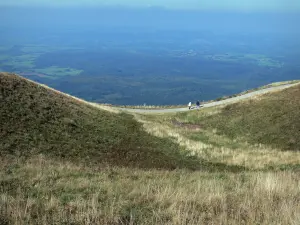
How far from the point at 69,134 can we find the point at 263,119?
69.3ft

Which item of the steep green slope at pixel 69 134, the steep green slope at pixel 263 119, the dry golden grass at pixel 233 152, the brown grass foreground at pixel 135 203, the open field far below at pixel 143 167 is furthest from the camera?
the steep green slope at pixel 263 119

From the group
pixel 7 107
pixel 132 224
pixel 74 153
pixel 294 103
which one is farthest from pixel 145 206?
pixel 294 103

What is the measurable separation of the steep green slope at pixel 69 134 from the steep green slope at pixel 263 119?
9529 mm

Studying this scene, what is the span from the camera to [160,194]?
7824mm

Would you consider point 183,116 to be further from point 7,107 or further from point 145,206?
point 145,206

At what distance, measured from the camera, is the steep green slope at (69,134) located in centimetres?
1992

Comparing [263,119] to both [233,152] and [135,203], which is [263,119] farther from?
[135,203]

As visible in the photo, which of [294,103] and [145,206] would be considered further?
[294,103]

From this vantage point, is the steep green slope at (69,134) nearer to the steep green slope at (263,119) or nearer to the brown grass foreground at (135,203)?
the brown grass foreground at (135,203)

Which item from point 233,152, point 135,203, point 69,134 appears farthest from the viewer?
point 233,152

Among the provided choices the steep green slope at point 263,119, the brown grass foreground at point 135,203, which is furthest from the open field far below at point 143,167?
the steep green slope at point 263,119

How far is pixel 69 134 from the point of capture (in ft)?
79.3

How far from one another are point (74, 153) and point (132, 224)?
15.2 meters

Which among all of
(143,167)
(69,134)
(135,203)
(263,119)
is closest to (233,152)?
(143,167)
